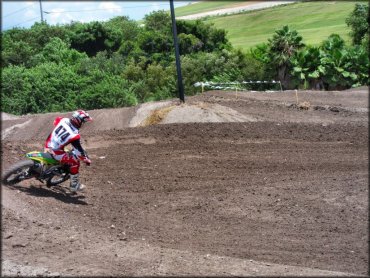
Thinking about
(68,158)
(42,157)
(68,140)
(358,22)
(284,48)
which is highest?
(358,22)

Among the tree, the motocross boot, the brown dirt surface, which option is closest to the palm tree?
the tree

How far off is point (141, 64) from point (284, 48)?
13618 mm

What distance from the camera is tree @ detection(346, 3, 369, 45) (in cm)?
4266

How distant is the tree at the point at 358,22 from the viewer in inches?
1679

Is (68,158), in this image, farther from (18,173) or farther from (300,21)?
(300,21)

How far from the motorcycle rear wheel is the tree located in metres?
37.8

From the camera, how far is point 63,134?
10.7 meters

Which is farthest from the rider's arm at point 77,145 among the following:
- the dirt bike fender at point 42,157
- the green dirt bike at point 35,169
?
the dirt bike fender at point 42,157

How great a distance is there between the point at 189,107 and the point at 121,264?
13706 millimetres

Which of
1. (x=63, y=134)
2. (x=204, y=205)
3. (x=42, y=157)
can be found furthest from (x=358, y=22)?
(x=42, y=157)

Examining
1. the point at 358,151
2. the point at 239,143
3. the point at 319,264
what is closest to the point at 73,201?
the point at 319,264

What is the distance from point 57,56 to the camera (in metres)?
45.8

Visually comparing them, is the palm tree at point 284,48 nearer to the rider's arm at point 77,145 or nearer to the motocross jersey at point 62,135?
the rider's arm at point 77,145

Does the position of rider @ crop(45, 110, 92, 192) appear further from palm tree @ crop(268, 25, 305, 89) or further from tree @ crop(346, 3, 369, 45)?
tree @ crop(346, 3, 369, 45)
